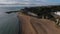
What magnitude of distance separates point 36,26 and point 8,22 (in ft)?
0.66

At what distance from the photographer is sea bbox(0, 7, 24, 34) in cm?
78

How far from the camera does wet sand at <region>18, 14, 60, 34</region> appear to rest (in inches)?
28.5

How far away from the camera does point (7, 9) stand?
3.17 ft

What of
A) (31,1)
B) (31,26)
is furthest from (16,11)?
(31,26)

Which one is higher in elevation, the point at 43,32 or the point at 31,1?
the point at 31,1

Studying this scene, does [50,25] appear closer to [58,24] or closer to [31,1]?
[58,24]

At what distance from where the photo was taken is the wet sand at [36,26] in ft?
2.37

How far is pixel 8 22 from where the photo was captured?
84 cm

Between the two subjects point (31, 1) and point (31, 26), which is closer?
point (31, 26)

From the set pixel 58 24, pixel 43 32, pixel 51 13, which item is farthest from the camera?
pixel 51 13

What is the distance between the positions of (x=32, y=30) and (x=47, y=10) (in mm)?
297

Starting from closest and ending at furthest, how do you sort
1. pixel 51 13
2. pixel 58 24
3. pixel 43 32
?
pixel 43 32 < pixel 58 24 < pixel 51 13

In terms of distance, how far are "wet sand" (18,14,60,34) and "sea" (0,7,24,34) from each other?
0.16ft

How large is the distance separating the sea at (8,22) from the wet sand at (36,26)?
1.9 inches
